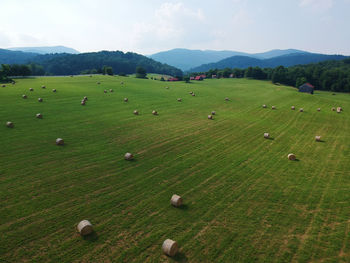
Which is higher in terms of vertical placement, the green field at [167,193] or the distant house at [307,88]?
the distant house at [307,88]

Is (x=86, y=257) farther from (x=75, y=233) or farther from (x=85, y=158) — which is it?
(x=85, y=158)

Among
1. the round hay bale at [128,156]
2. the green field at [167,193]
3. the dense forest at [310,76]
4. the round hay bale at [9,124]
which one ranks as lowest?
the green field at [167,193]

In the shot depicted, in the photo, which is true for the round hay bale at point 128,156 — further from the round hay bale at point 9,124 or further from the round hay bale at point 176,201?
the round hay bale at point 9,124

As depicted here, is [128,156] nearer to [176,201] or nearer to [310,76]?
[176,201]

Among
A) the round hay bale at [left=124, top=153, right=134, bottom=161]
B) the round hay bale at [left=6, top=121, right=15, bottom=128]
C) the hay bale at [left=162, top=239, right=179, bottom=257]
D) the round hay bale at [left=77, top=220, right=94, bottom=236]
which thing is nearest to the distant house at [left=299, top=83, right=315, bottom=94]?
the round hay bale at [left=124, top=153, right=134, bottom=161]

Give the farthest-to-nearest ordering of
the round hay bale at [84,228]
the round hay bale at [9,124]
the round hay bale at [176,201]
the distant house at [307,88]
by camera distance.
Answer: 1. the distant house at [307,88]
2. the round hay bale at [9,124]
3. the round hay bale at [176,201]
4. the round hay bale at [84,228]

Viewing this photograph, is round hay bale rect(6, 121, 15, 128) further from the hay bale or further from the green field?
the hay bale

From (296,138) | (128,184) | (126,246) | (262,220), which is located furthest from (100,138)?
(296,138)

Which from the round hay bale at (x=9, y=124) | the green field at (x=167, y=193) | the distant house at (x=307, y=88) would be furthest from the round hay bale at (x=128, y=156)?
the distant house at (x=307, y=88)
